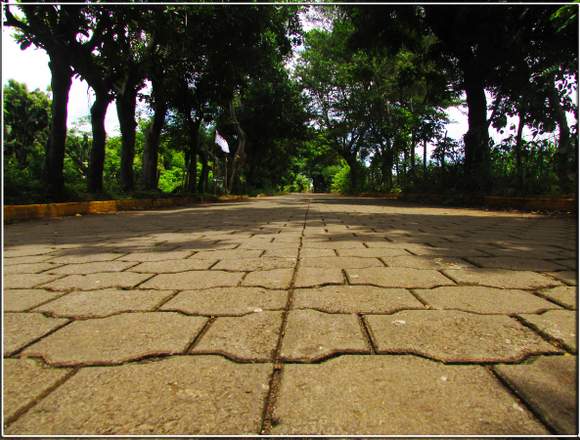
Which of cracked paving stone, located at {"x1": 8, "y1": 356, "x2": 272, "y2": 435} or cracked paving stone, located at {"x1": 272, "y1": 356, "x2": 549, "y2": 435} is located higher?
cracked paving stone, located at {"x1": 272, "y1": 356, "x2": 549, "y2": 435}

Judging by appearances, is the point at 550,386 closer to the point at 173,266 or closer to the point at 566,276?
the point at 566,276

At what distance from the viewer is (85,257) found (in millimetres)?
2865

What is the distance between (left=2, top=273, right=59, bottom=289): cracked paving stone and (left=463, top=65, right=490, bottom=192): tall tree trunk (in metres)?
10.4

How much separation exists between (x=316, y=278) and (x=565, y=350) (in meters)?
1.22

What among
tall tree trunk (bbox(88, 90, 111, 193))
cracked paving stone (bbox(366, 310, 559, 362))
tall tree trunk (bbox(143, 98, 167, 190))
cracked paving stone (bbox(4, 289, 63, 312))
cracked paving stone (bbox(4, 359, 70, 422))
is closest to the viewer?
cracked paving stone (bbox(4, 359, 70, 422))

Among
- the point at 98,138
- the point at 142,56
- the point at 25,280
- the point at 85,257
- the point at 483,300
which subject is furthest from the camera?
the point at 142,56

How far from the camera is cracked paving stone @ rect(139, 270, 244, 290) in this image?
198 centimetres

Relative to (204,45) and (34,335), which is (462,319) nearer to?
(34,335)

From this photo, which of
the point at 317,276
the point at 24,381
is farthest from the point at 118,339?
the point at 317,276

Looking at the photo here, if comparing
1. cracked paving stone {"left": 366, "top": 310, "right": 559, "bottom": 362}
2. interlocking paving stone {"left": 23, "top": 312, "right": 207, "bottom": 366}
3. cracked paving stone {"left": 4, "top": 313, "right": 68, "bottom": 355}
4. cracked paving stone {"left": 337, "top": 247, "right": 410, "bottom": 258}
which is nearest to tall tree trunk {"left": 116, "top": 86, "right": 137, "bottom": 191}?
cracked paving stone {"left": 337, "top": 247, "right": 410, "bottom": 258}

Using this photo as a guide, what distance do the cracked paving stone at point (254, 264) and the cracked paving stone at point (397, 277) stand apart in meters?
0.50

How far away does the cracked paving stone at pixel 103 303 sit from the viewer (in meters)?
1.59

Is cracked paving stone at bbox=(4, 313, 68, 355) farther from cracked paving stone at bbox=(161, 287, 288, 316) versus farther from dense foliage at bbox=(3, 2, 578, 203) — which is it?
dense foliage at bbox=(3, 2, 578, 203)

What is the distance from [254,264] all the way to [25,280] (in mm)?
1454
